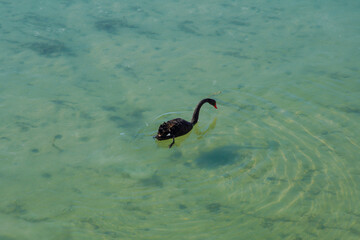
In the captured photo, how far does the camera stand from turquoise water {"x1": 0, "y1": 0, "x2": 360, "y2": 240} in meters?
5.26

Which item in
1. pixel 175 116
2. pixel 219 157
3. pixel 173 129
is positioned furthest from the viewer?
pixel 175 116

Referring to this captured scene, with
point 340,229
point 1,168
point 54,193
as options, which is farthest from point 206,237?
point 1,168

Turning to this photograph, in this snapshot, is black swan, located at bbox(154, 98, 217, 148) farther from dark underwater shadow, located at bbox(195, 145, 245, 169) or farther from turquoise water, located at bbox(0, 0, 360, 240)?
dark underwater shadow, located at bbox(195, 145, 245, 169)

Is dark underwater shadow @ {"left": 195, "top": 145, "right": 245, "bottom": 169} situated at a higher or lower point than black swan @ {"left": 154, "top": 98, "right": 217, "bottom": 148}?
lower

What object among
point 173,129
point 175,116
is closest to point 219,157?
point 173,129

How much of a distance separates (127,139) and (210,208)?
1.89 m

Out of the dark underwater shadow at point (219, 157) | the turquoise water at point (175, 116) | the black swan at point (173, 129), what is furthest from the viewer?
the black swan at point (173, 129)

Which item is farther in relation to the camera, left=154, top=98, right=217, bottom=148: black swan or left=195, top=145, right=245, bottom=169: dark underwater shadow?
left=154, top=98, right=217, bottom=148: black swan

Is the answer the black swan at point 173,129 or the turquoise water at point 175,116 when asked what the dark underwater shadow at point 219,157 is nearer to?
the turquoise water at point 175,116

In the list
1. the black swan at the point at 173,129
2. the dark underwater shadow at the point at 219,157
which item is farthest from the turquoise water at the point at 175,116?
the black swan at the point at 173,129

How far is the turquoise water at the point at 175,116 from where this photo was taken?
5.26m

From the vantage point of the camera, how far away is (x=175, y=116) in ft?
23.7

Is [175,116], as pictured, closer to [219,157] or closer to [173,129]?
[173,129]

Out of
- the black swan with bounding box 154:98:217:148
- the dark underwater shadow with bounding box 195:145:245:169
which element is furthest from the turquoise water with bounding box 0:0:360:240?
the black swan with bounding box 154:98:217:148
